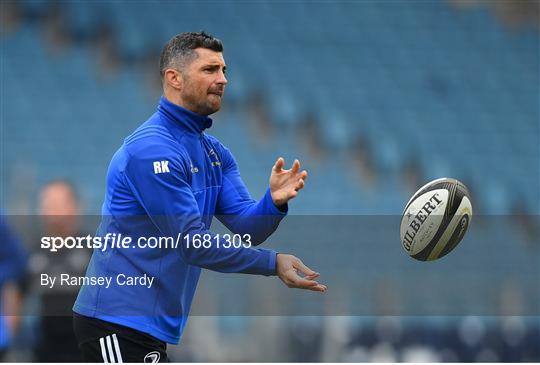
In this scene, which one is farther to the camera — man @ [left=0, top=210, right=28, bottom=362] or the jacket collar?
man @ [left=0, top=210, right=28, bottom=362]

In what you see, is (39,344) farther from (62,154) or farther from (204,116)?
(62,154)

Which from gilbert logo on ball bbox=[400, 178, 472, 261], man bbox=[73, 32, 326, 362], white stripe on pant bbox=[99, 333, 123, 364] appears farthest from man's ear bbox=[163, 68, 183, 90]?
gilbert logo on ball bbox=[400, 178, 472, 261]

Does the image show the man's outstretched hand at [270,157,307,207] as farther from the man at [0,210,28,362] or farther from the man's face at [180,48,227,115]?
the man at [0,210,28,362]

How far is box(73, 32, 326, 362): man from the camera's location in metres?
3.58

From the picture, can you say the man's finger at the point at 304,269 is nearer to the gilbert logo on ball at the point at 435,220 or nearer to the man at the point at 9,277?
the gilbert logo on ball at the point at 435,220

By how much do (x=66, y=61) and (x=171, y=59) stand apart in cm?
731

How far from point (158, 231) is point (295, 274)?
599 mm

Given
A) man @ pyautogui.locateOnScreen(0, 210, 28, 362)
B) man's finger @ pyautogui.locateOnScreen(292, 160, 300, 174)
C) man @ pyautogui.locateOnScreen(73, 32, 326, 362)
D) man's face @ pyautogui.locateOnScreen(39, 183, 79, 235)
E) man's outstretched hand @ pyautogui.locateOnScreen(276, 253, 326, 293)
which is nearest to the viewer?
man's outstretched hand @ pyautogui.locateOnScreen(276, 253, 326, 293)

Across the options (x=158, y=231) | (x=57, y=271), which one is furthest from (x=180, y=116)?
(x=57, y=271)

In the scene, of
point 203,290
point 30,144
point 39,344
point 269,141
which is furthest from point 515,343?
point 30,144

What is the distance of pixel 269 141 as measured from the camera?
35.8 ft

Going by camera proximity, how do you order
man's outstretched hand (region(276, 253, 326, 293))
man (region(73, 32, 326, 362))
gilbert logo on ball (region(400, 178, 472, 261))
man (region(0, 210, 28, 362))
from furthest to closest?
man (region(0, 210, 28, 362)) < gilbert logo on ball (region(400, 178, 472, 261)) < man (region(73, 32, 326, 362)) < man's outstretched hand (region(276, 253, 326, 293))

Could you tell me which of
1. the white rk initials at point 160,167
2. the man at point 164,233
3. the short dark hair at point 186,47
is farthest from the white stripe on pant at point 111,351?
the short dark hair at point 186,47

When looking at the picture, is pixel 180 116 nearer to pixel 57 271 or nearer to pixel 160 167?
pixel 160 167
